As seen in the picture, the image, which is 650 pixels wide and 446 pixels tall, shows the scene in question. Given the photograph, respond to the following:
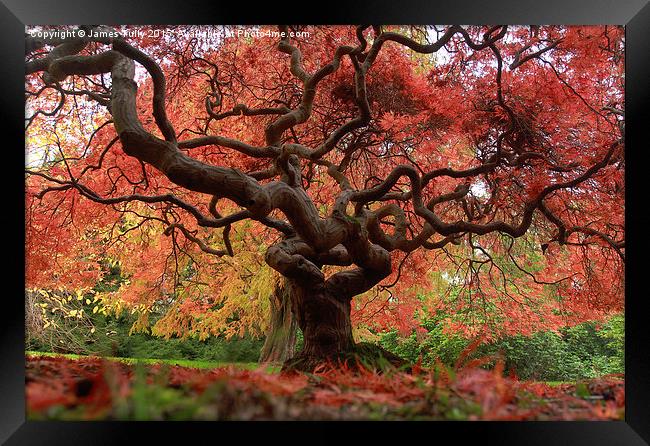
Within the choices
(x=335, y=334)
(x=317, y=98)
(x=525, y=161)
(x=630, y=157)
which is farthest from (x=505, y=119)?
(x=335, y=334)

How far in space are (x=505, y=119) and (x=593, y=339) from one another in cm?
419

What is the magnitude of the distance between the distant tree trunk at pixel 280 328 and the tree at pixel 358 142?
983 millimetres

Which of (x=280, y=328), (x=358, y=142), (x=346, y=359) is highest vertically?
(x=358, y=142)

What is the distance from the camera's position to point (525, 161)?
4.92m

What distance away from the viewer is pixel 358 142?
15.0 ft

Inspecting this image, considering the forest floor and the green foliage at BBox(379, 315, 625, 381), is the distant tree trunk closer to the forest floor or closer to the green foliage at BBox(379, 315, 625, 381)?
the green foliage at BBox(379, 315, 625, 381)

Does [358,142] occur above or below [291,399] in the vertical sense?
above

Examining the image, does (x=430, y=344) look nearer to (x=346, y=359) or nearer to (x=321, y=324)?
(x=321, y=324)

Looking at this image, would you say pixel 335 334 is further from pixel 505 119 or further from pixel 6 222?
Result: pixel 505 119

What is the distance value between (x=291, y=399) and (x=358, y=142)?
108 inches

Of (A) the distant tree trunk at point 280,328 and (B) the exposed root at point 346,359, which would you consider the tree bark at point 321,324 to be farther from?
(A) the distant tree trunk at point 280,328
